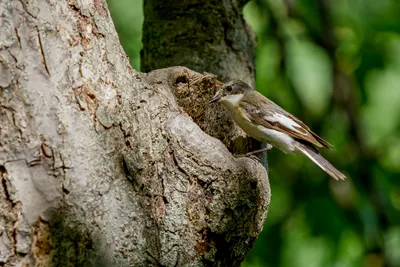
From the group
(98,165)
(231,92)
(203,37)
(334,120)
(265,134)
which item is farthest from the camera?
(334,120)

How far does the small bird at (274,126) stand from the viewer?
4270 millimetres

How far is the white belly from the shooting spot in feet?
13.4

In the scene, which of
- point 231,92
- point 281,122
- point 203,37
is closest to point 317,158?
point 281,122

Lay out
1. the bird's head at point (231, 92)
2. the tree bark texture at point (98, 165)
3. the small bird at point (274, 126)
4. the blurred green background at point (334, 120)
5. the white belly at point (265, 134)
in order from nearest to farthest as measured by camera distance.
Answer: the tree bark texture at point (98, 165), the bird's head at point (231, 92), the white belly at point (265, 134), the small bird at point (274, 126), the blurred green background at point (334, 120)

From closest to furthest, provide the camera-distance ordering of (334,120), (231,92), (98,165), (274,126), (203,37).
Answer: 1. (98,165)
2. (231,92)
3. (203,37)
4. (274,126)
5. (334,120)

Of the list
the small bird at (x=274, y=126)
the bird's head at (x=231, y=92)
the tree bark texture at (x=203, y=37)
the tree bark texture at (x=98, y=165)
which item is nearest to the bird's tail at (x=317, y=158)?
the small bird at (x=274, y=126)

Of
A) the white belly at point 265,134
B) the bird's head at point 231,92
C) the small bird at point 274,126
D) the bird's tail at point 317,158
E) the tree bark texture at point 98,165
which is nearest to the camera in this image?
the tree bark texture at point 98,165

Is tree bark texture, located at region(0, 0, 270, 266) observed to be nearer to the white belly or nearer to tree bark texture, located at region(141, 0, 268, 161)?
the white belly

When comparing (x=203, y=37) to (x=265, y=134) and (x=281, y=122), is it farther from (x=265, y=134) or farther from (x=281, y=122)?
(x=281, y=122)

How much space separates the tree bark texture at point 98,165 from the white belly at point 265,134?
89cm

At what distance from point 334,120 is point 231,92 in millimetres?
2690

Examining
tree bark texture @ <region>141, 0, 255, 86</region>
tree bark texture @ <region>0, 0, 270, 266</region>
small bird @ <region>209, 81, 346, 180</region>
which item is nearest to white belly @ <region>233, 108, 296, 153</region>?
small bird @ <region>209, 81, 346, 180</region>

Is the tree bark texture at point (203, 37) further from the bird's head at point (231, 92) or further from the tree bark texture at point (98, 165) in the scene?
the tree bark texture at point (98, 165)

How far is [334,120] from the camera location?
657 cm
